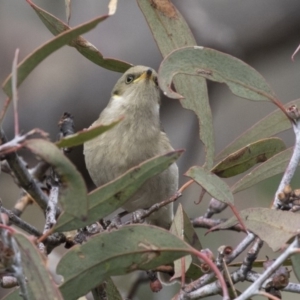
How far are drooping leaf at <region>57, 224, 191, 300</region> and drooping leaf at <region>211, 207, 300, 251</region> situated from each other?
148 mm

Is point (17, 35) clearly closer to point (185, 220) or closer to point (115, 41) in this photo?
point (115, 41)

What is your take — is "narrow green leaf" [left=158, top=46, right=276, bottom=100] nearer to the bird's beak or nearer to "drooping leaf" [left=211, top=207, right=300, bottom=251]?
"drooping leaf" [left=211, top=207, right=300, bottom=251]

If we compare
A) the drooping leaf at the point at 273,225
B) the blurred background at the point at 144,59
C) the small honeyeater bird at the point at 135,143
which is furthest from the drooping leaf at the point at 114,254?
the blurred background at the point at 144,59

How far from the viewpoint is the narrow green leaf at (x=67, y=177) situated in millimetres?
1027

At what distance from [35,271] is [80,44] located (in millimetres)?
701

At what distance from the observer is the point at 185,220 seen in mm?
1652

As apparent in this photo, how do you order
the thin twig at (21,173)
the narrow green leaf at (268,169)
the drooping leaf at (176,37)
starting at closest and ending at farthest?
the thin twig at (21,173), the narrow green leaf at (268,169), the drooping leaf at (176,37)

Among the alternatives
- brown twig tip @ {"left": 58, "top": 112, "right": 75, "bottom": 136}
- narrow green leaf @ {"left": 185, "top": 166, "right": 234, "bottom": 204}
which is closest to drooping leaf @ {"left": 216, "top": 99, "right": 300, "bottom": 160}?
narrow green leaf @ {"left": 185, "top": 166, "right": 234, "bottom": 204}

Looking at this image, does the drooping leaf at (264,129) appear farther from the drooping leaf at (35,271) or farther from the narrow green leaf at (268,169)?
the drooping leaf at (35,271)

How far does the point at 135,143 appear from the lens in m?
2.24

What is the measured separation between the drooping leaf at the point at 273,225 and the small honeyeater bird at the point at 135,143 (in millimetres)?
814

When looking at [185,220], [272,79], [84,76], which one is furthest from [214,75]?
[272,79]

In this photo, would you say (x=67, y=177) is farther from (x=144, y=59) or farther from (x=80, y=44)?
(x=144, y=59)

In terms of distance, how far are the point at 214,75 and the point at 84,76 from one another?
213cm
